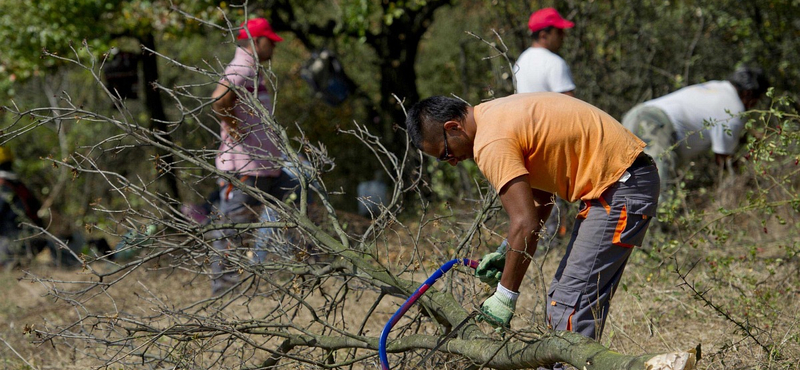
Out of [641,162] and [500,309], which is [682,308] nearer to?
[641,162]

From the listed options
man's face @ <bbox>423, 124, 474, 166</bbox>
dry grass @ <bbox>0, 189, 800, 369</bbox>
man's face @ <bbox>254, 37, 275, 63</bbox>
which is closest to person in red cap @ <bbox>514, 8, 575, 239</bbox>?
dry grass @ <bbox>0, 189, 800, 369</bbox>

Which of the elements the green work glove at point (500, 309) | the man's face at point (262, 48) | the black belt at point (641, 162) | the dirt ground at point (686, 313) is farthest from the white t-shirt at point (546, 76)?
the green work glove at point (500, 309)

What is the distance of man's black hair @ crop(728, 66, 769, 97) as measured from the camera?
5324 millimetres

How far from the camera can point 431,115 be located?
294 centimetres

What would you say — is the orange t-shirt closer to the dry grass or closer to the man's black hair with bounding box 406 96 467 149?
the man's black hair with bounding box 406 96 467 149

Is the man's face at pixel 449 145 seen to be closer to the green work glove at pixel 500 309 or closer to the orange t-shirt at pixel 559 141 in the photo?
the orange t-shirt at pixel 559 141

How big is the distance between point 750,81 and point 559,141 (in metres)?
3.03

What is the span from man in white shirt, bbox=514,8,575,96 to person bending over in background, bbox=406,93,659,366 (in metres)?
2.16

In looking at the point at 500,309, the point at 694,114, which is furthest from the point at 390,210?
the point at 694,114

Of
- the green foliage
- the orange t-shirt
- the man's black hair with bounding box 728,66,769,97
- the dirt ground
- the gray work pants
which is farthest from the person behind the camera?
the green foliage

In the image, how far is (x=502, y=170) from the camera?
2.73 m

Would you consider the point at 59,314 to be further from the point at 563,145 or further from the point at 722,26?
the point at 722,26

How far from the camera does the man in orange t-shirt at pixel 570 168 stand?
9.45ft

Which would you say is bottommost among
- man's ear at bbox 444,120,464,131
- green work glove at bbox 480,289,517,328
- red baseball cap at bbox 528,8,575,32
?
green work glove at bbox 480,289,517,328
